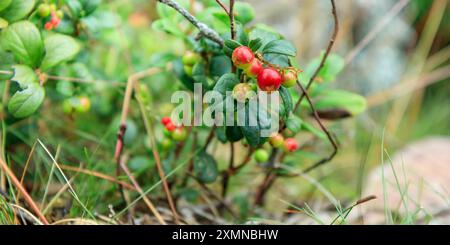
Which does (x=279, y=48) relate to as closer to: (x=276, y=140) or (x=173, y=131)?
(x=276, y=140)

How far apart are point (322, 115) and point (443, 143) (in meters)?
0.97

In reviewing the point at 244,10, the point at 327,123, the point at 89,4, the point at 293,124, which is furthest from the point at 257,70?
the point at 327,123

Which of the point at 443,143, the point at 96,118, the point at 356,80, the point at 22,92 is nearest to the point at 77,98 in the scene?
the point at 22,92

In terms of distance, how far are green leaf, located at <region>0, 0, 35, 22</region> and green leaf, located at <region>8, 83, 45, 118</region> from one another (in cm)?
16

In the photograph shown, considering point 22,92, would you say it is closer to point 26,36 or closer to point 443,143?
point 26,36

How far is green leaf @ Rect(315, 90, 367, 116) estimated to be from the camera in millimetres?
1338

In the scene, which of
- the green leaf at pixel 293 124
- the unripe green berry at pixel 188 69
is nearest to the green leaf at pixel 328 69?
the green leaf at pixel 293 124

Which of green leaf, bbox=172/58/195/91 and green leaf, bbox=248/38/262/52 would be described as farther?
green leaf, bbox=172/58/195/91

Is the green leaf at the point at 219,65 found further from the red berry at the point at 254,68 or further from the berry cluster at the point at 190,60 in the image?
the red berry at the point at 254,68

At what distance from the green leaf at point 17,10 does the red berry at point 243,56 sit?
1.72 ft

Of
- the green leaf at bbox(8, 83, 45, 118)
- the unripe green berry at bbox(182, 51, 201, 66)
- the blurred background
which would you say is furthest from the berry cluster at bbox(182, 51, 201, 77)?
the green leaf at bbox(8, 83, 45, 118)

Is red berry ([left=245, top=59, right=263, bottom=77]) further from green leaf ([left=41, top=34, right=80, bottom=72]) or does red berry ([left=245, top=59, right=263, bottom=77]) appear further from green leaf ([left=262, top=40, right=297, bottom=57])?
green leaf ([left=41, top=34, right=80, bottom=72])
